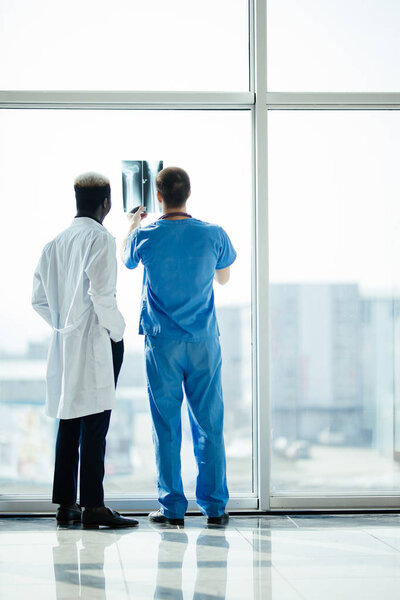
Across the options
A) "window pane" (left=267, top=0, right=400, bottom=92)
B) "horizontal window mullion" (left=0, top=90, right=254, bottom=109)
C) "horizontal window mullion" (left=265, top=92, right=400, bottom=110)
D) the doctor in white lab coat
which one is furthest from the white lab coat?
"window pane" (left=267, top=0, right=400, bottom=92)

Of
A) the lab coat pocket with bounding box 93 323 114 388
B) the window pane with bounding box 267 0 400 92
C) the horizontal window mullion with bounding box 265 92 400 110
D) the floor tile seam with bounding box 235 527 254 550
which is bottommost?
the floor tile seam with bounding box 235 527 254 550

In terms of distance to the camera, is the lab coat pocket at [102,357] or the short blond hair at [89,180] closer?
the lab coat pocket at [102,357]

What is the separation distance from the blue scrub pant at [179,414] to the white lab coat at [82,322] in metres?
0.18

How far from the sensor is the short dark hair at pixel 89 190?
9.58 feet

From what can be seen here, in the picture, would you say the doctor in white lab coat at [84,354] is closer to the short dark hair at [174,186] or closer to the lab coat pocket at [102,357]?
the lab coat pocket at [102,357]

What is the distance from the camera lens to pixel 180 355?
286 cm

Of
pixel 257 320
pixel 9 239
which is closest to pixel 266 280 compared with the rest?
pixel 257 320

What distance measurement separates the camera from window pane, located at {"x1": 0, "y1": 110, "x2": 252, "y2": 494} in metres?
3.13

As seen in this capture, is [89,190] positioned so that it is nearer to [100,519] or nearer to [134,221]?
[134,221]

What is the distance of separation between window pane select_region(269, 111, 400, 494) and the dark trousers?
29.3 inches

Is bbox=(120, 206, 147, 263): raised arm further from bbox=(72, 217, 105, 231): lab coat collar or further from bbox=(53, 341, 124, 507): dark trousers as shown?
bbox=(53, 341, 124, 507): dark trousers

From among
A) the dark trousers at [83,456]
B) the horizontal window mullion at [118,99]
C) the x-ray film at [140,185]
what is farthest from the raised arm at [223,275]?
the horizontal window mullion at [118,99]

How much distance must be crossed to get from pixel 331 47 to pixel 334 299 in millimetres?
1058

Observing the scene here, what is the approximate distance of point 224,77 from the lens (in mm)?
3215
